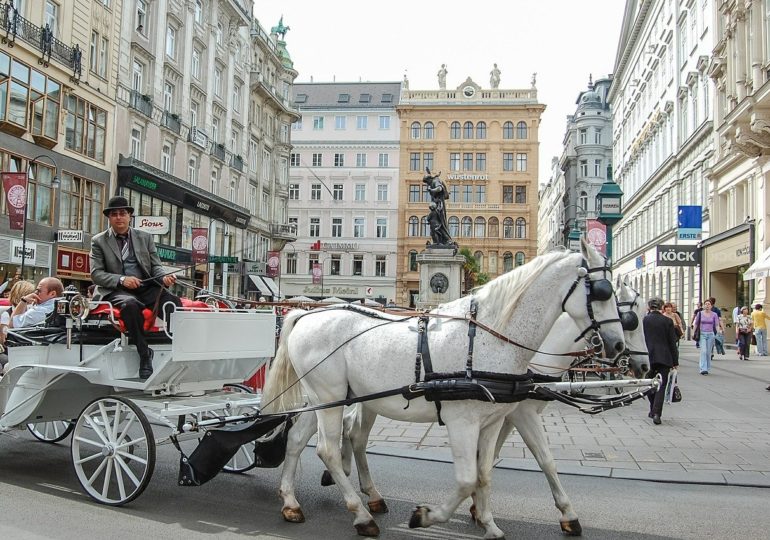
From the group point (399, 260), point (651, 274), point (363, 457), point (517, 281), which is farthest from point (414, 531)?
point (399, 260)

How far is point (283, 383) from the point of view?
6012 mm

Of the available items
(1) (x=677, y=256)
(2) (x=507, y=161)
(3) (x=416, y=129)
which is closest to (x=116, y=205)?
(1) (x=677, y=256)

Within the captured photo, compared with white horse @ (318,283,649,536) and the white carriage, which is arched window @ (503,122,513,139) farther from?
white horse @ (318,283,649,536)

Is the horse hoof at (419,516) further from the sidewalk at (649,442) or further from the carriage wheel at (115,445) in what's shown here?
the sidewalk at (649,442)

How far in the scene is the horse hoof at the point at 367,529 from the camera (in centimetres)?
504

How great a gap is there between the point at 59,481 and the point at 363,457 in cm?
290

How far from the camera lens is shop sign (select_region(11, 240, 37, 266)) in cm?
2272

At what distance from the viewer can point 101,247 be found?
652 cm

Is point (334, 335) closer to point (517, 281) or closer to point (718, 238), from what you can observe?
point (517, 281)

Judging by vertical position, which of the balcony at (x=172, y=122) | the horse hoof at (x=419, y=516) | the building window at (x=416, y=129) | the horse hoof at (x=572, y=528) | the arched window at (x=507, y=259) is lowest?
the horse hoof at (x=572, y=528)

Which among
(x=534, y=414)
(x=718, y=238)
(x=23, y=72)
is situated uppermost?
(x=23, y=72)

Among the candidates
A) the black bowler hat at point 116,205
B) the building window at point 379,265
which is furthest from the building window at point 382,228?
the black bowler hat at point 116,205

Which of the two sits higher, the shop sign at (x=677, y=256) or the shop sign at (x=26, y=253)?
the shop sign at (x=677, y=256)

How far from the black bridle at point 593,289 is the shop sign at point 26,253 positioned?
848 inches
